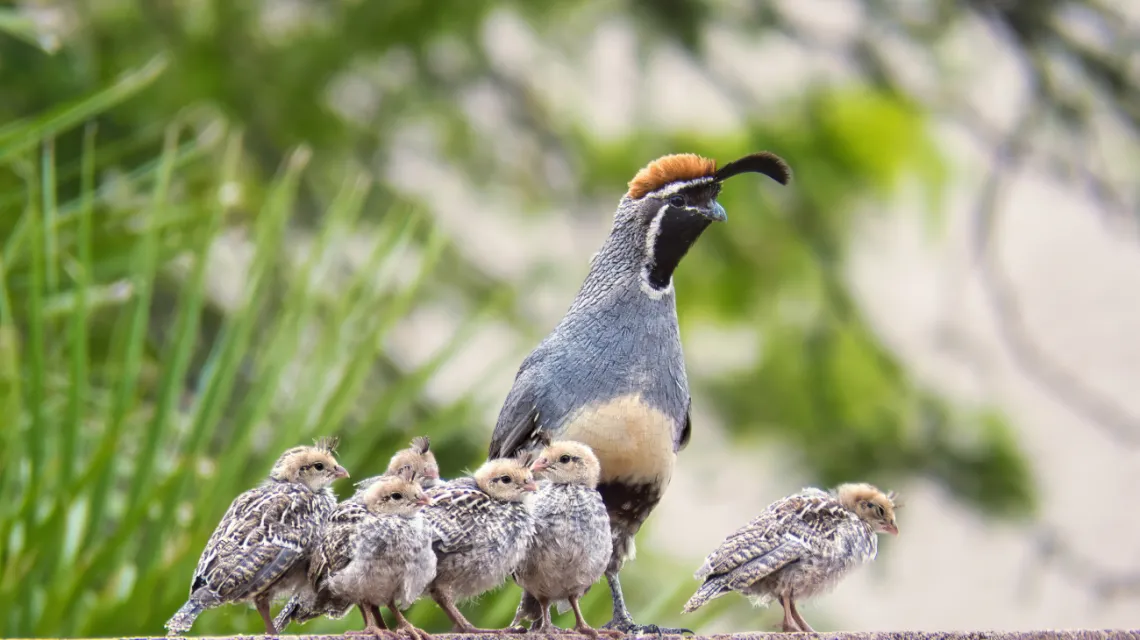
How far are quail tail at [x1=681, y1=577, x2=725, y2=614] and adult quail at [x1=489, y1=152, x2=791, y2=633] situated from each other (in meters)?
0.10

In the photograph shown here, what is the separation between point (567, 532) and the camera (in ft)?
6.71

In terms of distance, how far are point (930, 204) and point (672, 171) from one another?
4.73m

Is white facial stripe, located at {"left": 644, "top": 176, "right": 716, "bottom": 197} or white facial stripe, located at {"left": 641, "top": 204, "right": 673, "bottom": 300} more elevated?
white facial stripe, located at {"left": 644, "top": 176, "right": 716, "bottom": 197}

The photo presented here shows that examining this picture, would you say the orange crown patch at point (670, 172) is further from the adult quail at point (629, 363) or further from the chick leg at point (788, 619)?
the chick leg at point (788, 619)

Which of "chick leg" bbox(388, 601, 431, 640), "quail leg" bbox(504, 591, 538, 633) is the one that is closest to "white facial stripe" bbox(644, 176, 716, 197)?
"quail leg" bbox(504, 591, 538, 633)

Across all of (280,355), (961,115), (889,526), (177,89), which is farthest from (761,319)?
(889,526)

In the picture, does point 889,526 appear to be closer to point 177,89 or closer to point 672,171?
point 672,171

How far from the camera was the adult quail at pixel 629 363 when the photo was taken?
2209 millimetres

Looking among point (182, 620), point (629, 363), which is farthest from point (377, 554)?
point (629, 363)

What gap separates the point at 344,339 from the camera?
139 inches

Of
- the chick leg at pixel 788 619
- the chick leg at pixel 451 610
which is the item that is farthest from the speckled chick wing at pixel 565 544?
the chick leg at pixel 788 619

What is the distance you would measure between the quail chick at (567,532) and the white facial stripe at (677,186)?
0.44 metres

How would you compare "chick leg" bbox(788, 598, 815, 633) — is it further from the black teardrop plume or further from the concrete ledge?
the black teardrop plume

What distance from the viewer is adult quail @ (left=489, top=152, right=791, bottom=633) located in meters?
2.21
